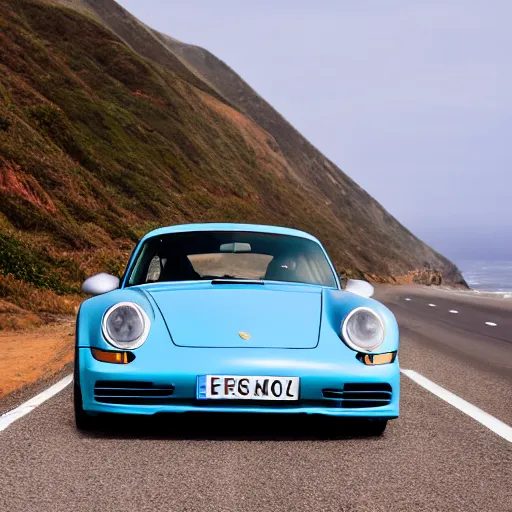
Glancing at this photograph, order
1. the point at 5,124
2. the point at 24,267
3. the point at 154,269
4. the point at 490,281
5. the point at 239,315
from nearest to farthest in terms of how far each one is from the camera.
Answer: the point at 239,315, the point at 154,269, the point at 24,267, the point at 5,124, the point at 490,281

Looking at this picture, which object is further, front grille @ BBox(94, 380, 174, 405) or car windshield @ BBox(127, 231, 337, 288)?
car windshield @ BBox(127, 231, 337, 288)

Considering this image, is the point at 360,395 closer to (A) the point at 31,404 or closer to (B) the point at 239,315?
(B) the point at 239,315

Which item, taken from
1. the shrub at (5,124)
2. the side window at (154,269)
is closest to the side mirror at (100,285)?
the side window at (154,269)

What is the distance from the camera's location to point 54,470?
13.5 ft

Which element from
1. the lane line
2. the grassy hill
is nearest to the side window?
the lane line

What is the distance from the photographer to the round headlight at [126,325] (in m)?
4.63

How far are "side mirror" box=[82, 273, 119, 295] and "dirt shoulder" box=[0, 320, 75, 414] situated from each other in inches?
42.4

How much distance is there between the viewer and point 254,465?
14.0 ft

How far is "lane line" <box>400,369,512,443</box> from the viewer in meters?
5.28

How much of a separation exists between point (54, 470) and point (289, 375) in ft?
4.50

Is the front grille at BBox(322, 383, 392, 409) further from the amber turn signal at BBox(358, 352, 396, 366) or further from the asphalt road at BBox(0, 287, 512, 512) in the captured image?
the asphalt road at BBox(0, 287, 512, 512)

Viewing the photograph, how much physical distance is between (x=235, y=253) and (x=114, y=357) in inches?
67.5

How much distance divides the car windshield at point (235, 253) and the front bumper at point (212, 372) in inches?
50.8

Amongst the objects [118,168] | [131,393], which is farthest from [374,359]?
[118,168]
